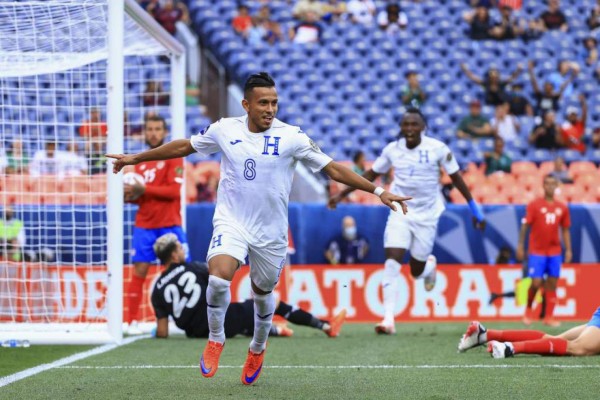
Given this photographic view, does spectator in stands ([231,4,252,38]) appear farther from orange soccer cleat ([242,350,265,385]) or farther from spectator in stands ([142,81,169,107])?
orange soccer cleat ([242,350,265,385])

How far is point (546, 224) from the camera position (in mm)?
13570

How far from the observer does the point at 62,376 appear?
736 cm

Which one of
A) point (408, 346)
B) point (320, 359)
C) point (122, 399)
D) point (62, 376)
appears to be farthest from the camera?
point (408, 346)

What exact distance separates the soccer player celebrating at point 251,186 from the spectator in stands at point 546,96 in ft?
48.6

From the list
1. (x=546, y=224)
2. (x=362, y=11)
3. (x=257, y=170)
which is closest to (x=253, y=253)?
(x=257, y=170)

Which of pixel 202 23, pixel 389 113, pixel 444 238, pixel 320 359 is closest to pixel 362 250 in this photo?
pixel 444 238

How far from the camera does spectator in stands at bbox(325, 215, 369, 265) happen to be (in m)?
15.7

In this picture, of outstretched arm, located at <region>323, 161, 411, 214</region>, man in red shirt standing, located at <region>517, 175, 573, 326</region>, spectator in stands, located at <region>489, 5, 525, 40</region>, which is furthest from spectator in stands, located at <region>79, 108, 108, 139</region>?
spectator in stands, located at <region>489, 5, 525, 40</region>

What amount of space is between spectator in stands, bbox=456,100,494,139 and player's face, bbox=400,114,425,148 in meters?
9.33

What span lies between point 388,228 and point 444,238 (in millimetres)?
4364

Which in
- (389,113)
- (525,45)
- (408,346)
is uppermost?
(525,45)

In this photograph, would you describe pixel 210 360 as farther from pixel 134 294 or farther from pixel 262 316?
pixel 134 294

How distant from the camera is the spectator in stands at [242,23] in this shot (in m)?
22.3

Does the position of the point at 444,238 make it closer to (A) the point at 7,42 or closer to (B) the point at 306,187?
(B) the point at 306,187
